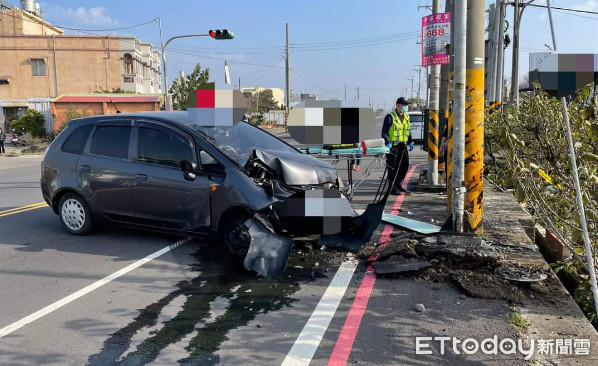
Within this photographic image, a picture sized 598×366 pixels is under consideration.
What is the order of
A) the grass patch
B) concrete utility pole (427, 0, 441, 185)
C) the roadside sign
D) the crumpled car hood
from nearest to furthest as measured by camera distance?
1. the grass patch
2. the crumpled car hood
3. the roadside sign
4. concrete utility pole (427, 0, 441, 185)

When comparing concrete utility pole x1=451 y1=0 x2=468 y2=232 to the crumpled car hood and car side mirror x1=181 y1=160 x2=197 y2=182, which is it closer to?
the crumpled car hood

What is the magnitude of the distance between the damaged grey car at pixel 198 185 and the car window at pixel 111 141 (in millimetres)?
15

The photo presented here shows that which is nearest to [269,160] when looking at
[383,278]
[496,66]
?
[383,278]

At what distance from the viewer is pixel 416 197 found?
8969 millimetres

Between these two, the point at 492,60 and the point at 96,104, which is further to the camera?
the point at 96,104

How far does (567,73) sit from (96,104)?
3487 centimetres

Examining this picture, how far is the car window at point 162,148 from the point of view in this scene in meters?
5.79

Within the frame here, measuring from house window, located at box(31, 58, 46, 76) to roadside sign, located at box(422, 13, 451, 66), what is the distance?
168 ft

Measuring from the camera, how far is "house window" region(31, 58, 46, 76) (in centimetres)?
4981

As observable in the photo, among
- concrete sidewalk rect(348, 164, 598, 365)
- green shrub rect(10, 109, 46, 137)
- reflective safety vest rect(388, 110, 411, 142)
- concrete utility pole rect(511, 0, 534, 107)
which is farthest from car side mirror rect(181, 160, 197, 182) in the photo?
green shrub rect(10, 109, 46, 137)

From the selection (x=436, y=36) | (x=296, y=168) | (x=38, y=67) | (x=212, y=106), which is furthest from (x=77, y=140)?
(x=38, y=67)

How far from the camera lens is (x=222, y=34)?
2067cm

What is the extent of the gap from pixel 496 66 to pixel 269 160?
12.1 metres

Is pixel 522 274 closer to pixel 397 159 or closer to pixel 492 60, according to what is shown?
pixel 397 159
